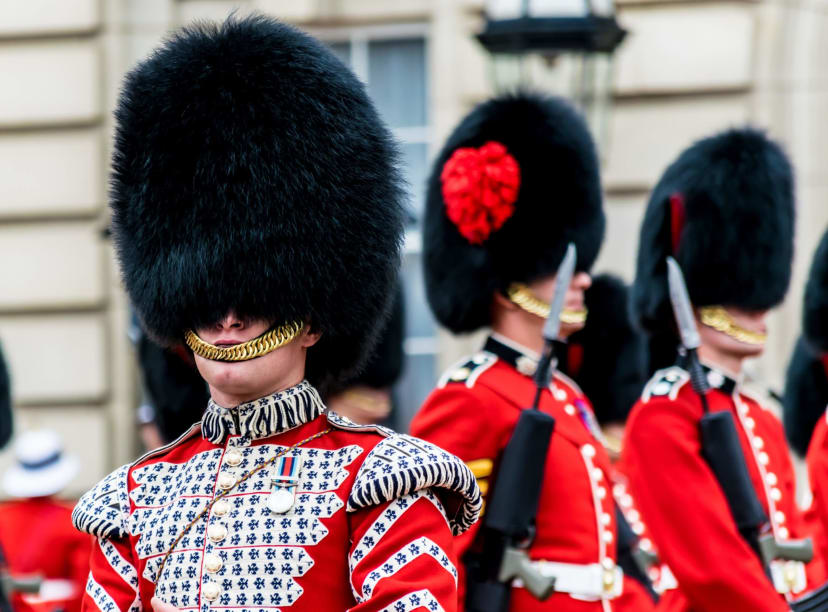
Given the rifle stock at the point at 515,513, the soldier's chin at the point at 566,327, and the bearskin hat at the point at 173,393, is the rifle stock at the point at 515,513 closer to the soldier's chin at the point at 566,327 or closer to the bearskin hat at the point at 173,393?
the soldier's chin at the point at 566,327

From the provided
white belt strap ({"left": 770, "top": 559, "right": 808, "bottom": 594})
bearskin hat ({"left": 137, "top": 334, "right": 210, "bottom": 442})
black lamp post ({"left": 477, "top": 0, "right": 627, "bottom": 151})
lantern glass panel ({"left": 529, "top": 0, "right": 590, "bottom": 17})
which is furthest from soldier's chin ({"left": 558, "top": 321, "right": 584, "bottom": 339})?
lantern glass panel ({"left": 529, "top": 0, "right": 590, "bottom": 17})

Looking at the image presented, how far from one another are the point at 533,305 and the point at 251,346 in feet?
6.03

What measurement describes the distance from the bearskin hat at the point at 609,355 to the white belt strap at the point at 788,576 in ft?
6.81

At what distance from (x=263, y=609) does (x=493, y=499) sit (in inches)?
60.4

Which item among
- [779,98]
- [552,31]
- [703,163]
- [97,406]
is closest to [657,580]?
[703,163]

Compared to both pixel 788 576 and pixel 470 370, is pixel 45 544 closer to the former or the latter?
pixel 470 370

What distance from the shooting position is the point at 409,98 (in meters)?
8.39

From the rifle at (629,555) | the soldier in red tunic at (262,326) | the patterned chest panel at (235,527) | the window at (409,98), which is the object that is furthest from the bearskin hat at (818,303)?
the window at (409,98)

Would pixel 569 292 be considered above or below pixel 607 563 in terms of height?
above

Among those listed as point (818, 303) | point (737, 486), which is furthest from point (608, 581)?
point (818, 303)

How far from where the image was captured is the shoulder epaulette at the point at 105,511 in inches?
107

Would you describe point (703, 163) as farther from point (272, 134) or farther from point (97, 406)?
point (97, 406)

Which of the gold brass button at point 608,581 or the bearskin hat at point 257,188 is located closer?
the bearskin hat at point 257,188

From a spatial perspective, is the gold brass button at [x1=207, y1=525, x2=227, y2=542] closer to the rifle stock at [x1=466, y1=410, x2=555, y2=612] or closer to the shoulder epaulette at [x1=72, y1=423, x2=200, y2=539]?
the shoulder epaulette at [x1=72, y1=423, x2=200, y2=539]
